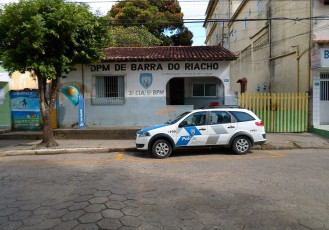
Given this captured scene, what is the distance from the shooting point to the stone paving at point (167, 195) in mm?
3873

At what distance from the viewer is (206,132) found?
338 inches

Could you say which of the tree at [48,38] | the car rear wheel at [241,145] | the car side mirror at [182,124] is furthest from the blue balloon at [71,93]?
the car rear wheel at [241,145]

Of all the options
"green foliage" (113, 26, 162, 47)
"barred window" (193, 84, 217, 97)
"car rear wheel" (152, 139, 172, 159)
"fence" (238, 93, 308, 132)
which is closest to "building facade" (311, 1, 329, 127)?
"fence" (238, 93, 308, 132)

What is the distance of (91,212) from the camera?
4.19m

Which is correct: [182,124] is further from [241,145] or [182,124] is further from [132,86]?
[132,86]

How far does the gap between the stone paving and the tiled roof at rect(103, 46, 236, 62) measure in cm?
618

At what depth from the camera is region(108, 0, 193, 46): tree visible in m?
27.4

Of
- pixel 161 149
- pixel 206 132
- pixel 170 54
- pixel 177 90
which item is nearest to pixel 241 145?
pixel 206 132

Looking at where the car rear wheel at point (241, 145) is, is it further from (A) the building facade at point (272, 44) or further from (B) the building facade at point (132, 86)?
(A) the building facade at point (272, 44)

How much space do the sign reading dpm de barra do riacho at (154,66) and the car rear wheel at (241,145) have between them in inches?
199

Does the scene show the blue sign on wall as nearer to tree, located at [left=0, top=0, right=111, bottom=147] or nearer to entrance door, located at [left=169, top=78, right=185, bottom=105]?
tree, located at [left=0, top=0, right=111, bottom=147]

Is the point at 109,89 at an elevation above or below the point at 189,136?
above

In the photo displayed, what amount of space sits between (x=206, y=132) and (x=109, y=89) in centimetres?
640

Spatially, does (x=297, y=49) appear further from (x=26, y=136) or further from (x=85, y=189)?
(x=26, y=136)
